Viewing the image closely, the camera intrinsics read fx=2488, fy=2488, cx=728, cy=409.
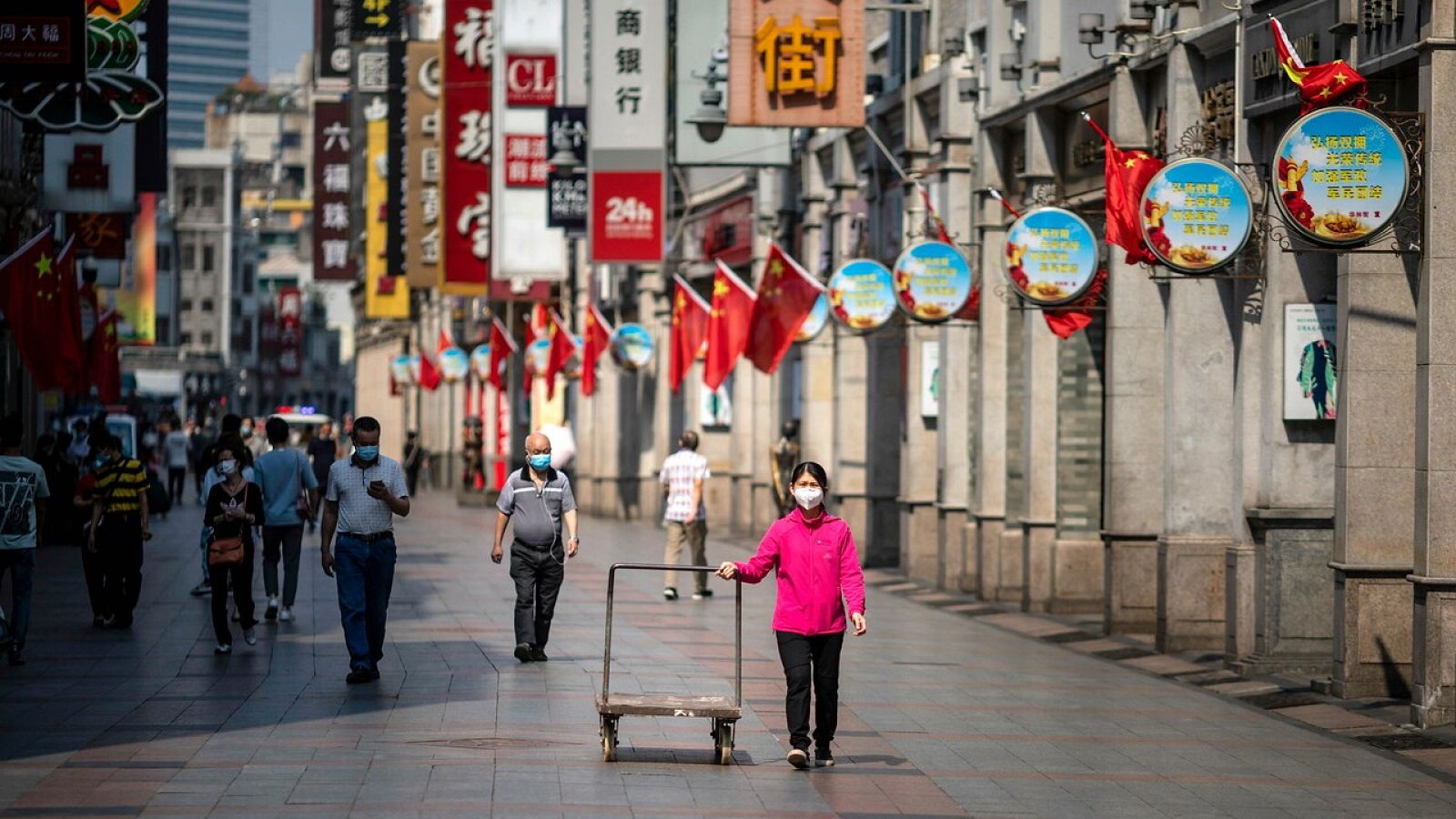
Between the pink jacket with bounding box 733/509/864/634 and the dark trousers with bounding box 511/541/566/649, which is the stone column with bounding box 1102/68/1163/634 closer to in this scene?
the dark trousers with bounding box 511/541/566/649

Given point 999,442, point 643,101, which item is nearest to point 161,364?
point 643,101

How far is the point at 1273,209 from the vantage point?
19.3m

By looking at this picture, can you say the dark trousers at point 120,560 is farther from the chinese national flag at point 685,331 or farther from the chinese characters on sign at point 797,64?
the chinese national flag at point 685,331

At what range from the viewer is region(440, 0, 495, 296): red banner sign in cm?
5559

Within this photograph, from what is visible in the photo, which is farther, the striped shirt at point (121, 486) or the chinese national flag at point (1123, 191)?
the striped shirt at point (121, 486)

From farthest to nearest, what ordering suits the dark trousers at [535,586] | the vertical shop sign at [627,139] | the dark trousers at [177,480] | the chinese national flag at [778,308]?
1. the dark trousers at [177,480]
2. the vertical shop sign at [627,139]
3. the chinese national flag at [778,308]
4. the dark trousers at [535,586]

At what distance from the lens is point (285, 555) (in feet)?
72.3

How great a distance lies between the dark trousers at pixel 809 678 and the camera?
13422 millimetres

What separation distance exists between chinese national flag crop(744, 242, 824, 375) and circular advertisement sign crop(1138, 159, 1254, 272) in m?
13.2

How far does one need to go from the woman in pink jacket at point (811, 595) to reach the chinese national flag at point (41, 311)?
15.6m

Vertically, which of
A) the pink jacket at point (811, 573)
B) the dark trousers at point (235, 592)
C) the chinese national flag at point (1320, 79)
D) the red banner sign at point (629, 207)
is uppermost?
the red banner sign at point (629, 207)

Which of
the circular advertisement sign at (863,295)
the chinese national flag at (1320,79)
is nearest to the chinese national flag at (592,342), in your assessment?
the circular advertisement sign at (863,295)

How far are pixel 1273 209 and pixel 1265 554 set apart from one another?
2679 millimetres

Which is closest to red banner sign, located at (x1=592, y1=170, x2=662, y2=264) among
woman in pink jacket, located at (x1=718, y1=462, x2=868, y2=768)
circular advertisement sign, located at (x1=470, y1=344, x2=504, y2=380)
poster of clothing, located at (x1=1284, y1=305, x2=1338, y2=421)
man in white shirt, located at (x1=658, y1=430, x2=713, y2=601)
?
man in white shirt, located at (x1=658, y1=430, x2=713, y2=601)
